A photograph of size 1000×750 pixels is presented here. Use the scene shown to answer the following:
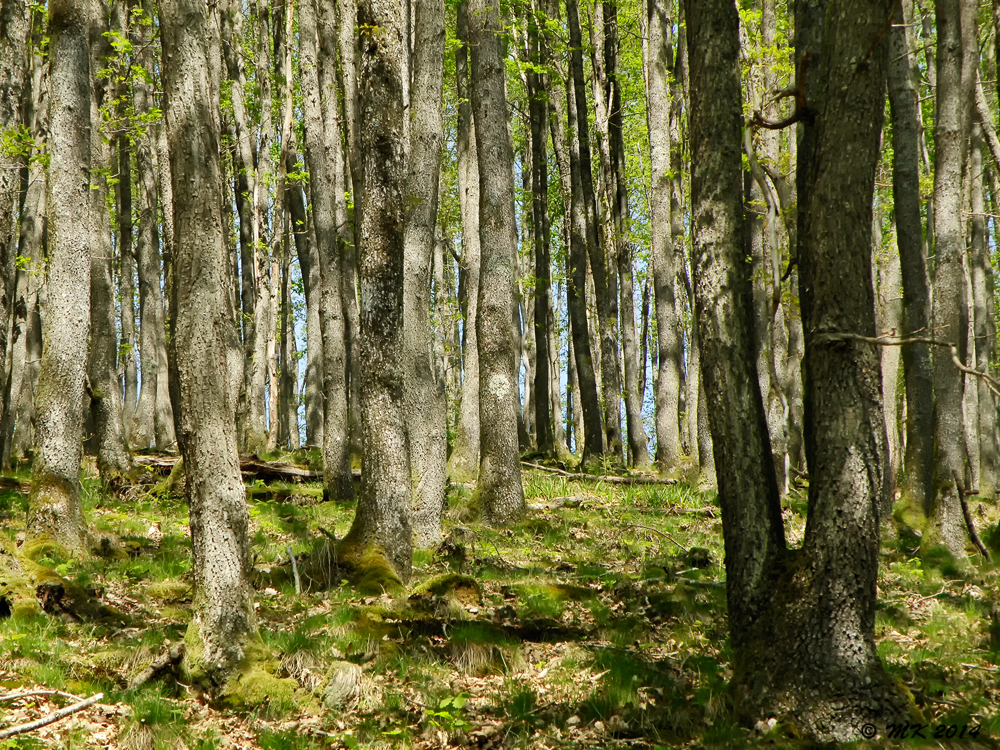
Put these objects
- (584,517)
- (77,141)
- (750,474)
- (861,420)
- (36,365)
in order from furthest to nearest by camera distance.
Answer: (36,365), (584,517), (77,141), (750,474), (861,420)

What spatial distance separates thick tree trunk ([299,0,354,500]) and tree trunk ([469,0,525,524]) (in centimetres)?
244

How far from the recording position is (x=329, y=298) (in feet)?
35.2

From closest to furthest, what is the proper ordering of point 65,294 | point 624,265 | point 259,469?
point 65,294
point 259,469
point 624,265

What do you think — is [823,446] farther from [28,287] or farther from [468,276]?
[28,287]

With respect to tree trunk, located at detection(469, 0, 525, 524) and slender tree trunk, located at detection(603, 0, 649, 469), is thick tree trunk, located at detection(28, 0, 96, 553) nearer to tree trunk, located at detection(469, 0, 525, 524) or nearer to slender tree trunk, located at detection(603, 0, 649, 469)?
tree trunk, located at detection(469, 0, 525, 524)

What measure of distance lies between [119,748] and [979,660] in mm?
5803

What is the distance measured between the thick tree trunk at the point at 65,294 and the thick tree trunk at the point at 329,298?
3632 mm

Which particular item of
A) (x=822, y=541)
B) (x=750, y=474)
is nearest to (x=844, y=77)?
(x=750, y=474)

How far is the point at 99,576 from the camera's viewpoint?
6660 millimetres

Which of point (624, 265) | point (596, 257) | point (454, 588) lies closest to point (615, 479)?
point (596, 257)

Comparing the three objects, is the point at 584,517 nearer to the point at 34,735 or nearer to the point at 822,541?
the point at 822,541

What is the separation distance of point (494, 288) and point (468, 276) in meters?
4.76

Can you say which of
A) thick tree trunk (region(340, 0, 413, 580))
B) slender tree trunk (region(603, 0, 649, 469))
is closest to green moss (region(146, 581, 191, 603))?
thick tree trunk (region(340, 0, 413, 580))

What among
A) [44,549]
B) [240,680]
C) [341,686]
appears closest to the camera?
[240,680]
